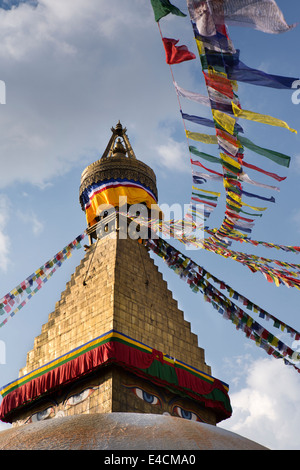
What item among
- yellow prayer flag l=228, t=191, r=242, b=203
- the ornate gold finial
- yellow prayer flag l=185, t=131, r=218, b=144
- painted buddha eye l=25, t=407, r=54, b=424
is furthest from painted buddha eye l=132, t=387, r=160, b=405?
the ornate gold finial

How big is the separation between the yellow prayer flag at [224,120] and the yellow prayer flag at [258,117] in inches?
9.9

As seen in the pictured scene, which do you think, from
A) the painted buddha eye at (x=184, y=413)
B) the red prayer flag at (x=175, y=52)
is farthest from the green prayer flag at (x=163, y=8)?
the painted buddha eye at (x=184, y=413)

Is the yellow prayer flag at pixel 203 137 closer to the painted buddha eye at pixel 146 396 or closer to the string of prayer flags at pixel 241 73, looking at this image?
the string of prayer flags at pixel 241 73

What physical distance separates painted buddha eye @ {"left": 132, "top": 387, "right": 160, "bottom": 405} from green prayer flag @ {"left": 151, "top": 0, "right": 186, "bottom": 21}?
7.15 m

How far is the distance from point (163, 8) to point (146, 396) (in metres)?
7.36

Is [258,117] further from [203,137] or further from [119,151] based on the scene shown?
[119,151]

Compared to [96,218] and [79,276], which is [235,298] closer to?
[79,276]

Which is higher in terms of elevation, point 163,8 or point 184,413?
point 163,8

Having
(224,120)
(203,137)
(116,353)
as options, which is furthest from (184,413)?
(224,120)

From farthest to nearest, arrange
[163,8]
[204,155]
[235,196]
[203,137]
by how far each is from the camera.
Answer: [235,196]
[204,155]
[203,137]
[163,8]

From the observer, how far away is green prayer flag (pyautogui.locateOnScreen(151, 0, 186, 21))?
566cm

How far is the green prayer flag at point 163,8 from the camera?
5664 millimetres

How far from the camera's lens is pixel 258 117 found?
6738 mm
